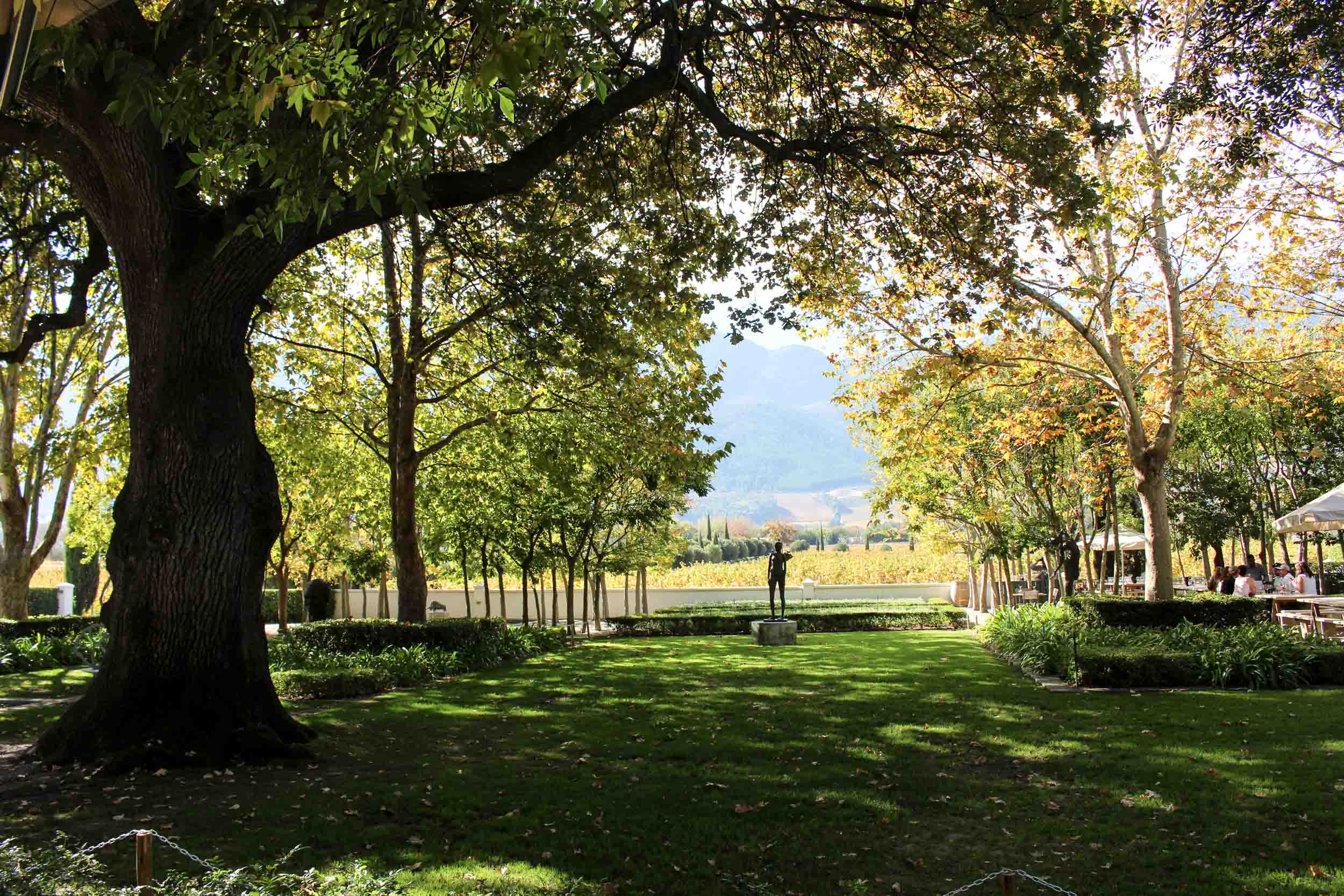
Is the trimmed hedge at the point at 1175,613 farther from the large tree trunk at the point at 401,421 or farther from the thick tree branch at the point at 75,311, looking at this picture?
the thick tree branch at the point at 75,311

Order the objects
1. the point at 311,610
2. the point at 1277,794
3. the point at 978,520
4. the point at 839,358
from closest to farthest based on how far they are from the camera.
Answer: the point at 1277,794, the point at 839,358, the point at 978,520, the point at 311,610

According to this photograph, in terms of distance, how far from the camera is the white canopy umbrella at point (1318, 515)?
15242mm

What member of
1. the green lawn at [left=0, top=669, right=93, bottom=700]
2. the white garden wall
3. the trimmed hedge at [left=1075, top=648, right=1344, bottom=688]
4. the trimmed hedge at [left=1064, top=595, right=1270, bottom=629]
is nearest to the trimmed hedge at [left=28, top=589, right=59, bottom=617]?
the white garden wall

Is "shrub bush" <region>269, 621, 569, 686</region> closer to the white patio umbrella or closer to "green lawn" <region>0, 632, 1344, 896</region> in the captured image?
"green lawn" <region>0, 632, 1344, 896</region>

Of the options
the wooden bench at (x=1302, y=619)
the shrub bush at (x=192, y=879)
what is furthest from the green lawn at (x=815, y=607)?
the shrub bush at (x=192, y=879)

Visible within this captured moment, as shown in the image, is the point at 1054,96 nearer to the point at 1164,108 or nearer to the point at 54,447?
the point at 1164,108

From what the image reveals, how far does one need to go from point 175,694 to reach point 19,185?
851cm

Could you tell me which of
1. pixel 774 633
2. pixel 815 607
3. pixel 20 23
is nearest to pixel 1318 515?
pixel 774 633

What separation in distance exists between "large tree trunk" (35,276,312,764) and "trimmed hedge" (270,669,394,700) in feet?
11.8

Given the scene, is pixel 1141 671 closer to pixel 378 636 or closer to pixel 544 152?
pixel 544 152

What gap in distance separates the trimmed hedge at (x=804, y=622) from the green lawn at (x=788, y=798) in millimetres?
14981

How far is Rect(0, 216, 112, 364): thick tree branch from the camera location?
32.1 ft

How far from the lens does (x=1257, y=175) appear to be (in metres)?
14.0

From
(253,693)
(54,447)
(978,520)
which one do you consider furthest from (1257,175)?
(54,447)
